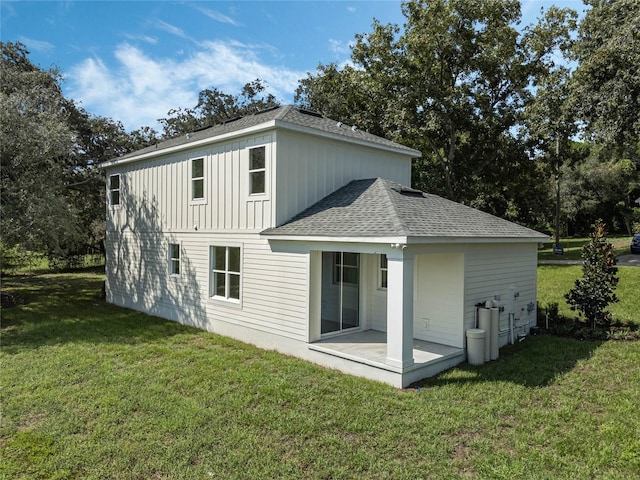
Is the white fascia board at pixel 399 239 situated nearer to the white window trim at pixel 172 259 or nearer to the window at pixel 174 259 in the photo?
the white window trim at pixel 172 259

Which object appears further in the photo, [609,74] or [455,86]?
[455,86]

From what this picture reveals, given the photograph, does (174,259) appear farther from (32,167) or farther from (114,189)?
(32,167)

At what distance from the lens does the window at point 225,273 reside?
33.1 feet

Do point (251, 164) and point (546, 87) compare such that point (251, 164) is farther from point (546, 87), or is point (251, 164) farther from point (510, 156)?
point (510, 156)

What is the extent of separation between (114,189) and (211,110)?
1602 cm

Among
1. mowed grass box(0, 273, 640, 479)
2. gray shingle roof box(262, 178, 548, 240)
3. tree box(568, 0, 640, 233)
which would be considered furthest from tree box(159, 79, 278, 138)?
mowed grass box(0, 273, 640, 479)

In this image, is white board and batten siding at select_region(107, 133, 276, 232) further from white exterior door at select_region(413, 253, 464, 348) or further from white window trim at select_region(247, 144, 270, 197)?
white exterior door at select_region(413, 253, 464, 348)

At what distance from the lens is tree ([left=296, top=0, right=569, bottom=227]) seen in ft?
64.7

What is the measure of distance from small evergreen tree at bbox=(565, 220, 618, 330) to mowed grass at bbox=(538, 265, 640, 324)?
1.33 m

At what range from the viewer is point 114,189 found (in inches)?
583

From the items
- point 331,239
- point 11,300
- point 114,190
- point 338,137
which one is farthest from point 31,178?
point 331,239

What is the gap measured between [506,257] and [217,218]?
7.14m

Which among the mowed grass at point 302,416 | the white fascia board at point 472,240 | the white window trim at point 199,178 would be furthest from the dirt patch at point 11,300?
the white fascia board at point 472,240

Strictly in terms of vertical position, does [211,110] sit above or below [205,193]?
above
